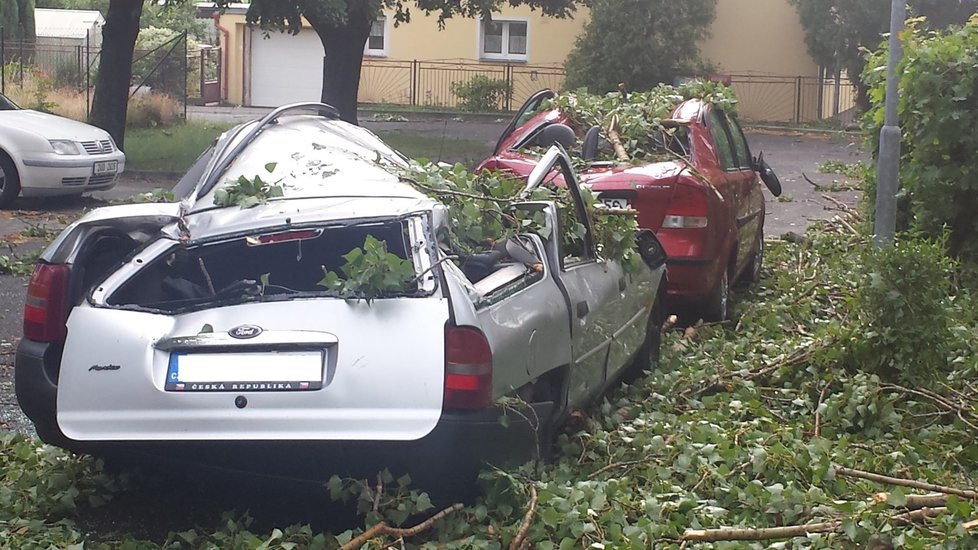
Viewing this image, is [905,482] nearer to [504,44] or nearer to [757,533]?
[757,533]

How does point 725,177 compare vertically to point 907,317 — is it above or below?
above

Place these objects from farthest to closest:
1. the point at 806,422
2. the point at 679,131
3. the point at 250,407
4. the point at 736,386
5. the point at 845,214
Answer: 1. the point at 845,214
2. the point at 679,131
3. the point at 736,386
4. the point at 806,422
5. the point at 250,407

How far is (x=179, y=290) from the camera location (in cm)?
519

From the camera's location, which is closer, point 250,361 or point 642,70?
point 250,361

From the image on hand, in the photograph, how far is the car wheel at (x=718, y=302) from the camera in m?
8.86

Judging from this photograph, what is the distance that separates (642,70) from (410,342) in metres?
31.5

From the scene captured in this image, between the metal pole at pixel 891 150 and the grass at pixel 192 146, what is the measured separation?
10743 mm

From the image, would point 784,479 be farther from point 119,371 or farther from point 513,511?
point 119,371

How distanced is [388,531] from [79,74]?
1204 inches

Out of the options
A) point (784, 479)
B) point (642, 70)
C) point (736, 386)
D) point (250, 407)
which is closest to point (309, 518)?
point (250, 407)

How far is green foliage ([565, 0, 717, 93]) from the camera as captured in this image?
116ft

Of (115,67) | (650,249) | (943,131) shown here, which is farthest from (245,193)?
(115,67)

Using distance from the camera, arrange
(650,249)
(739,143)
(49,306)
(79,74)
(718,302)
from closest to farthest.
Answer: (49,306)
(650,249)
(718,302)
(739,143)
(79,74)

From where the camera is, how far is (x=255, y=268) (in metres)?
5.41
